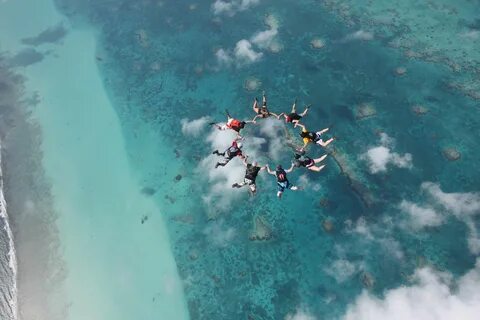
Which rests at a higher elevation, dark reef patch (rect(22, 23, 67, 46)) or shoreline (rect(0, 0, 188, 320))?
dark reef patch (rect(22, 23, 67, 46))

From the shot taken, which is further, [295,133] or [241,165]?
[295,133]

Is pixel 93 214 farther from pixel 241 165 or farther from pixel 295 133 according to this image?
pixel 295 133

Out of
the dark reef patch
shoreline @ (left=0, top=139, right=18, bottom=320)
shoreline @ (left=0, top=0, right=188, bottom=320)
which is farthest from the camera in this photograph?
the dark reef patch

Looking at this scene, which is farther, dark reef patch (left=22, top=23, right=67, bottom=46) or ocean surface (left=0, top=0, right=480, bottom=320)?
dark reef patch (left=22, top=23, right=67, bottom=46)

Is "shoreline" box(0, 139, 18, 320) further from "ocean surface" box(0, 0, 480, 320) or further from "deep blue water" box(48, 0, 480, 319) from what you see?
"deep blue water" box(48, 0, 480, 319)

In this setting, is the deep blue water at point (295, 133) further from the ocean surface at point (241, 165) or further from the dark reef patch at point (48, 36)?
the dark reef patch at point (48, 36)

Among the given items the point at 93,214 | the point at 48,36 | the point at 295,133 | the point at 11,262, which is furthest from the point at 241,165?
the point at 48,36

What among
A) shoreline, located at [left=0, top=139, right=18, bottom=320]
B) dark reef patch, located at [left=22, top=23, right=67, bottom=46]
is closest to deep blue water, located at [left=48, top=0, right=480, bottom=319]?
dark reef patch, located at [left=22, top=23, right=67, bottom=46]
